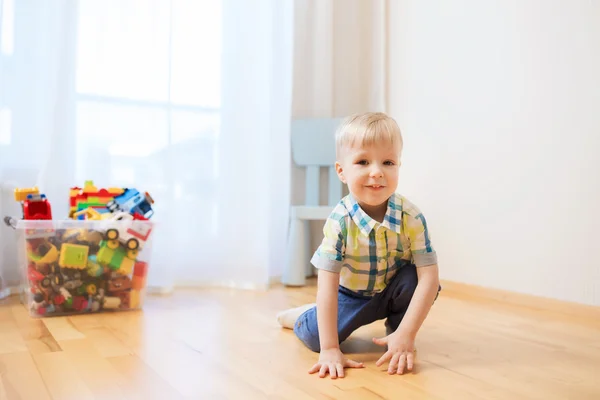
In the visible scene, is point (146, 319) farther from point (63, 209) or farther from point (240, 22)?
point (240, 22)

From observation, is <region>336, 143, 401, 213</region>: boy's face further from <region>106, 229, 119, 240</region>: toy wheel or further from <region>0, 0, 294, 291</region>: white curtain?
<region>0, 0, 294, 291</region>: white curtain

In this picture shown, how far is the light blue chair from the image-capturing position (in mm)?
2014

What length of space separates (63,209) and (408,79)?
1266 mm

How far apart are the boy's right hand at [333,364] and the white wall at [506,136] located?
0.84 m

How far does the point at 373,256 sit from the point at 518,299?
0.81 m

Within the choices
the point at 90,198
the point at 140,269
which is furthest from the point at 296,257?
the point at 90,198

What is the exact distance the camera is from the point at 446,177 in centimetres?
196

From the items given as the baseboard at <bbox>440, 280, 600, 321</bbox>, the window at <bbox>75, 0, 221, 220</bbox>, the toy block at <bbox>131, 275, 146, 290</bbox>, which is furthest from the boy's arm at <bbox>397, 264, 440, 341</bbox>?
the window at <bbox>75, 0, 221, 220</bbox>

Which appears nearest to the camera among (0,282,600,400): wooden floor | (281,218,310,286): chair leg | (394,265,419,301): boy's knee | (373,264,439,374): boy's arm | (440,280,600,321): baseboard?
(0,282,600,400): wooden floor

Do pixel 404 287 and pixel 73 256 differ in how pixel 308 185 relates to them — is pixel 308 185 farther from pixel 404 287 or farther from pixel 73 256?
pixel 404 287

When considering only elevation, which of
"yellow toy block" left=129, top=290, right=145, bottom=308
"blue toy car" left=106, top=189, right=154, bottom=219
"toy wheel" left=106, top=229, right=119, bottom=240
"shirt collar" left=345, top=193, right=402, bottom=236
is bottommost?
A: "yellow toy block" left=129, top=290, right=145, bottom=308

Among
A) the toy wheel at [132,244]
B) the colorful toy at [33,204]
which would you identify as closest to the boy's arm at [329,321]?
the toy wheel at [132,244]

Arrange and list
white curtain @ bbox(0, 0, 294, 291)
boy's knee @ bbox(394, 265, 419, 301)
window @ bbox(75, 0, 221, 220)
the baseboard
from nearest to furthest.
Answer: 1. boy's knee @ bbox(394, 265, 419, 301)
2. the baseboard
3. white curtain @ bbox(0, 0, 294, 291)
4. window @ bbox(75, 0, 221, 220)

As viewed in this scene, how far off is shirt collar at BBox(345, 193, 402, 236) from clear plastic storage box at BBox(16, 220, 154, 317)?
681 mm
